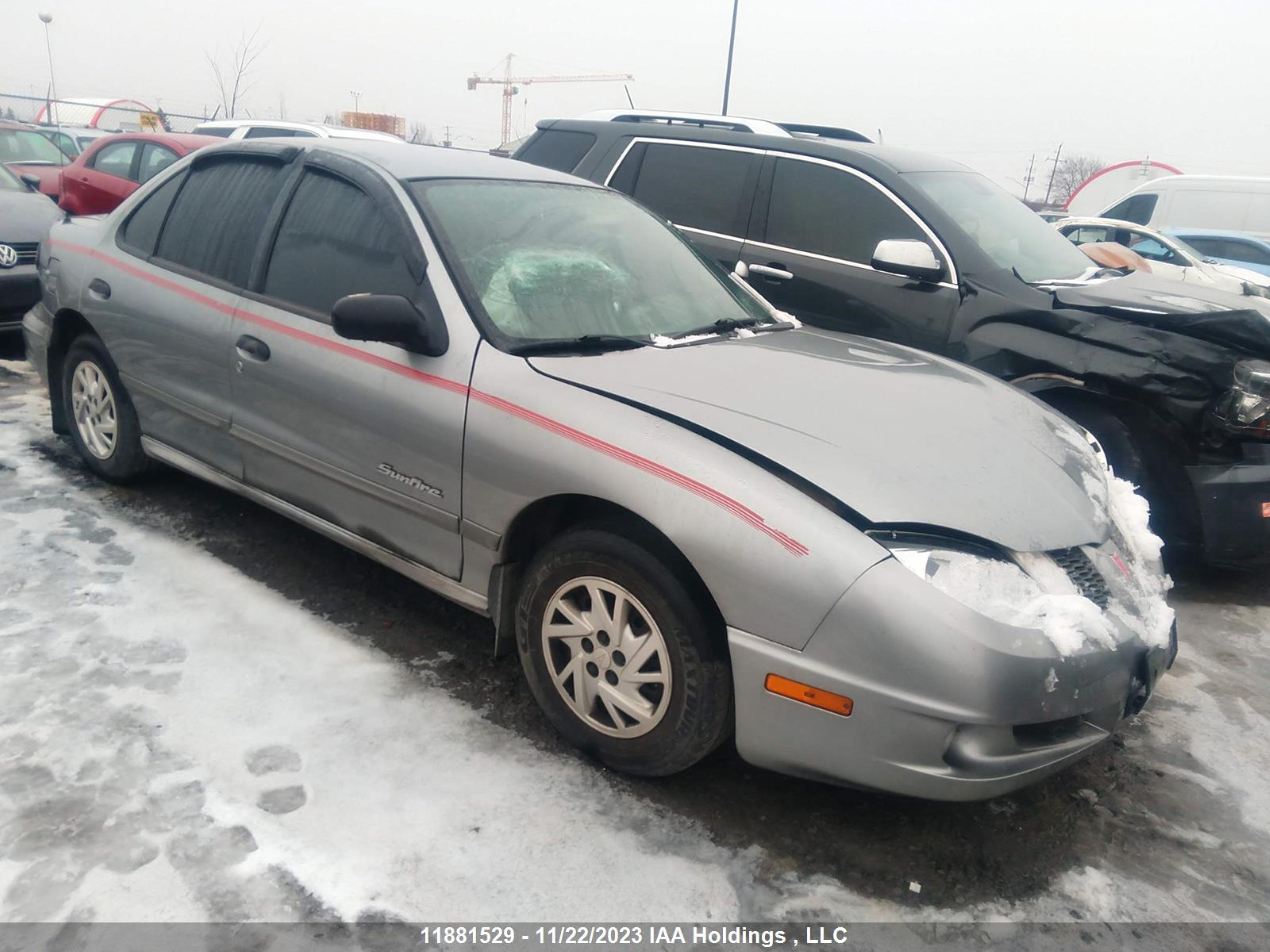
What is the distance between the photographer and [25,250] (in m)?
6.74

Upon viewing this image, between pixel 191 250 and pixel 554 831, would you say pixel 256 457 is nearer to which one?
pixel 191 250

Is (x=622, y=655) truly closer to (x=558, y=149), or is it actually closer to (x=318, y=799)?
(x=318, y=799)

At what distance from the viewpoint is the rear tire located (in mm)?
4262

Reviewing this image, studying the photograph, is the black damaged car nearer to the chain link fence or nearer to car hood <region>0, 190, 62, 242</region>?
car hood <region>0, 190, 62, 242</region>

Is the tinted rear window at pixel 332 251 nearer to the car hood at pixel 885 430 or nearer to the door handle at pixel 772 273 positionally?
the car hood at pixel 885 430

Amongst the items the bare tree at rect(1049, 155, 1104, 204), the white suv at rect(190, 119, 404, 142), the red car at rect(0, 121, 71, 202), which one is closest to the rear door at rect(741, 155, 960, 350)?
the white suv at rect(190, 119, 404, 142)

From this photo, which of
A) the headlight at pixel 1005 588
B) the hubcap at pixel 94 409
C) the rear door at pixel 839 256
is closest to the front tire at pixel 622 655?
the headlight at pixel 1005 588

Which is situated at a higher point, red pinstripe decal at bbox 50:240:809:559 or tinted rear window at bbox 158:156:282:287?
tinted rear window at bbox 158:156:282:287

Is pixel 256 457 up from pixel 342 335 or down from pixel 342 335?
down

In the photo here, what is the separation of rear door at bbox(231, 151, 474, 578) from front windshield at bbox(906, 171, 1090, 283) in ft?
9.75

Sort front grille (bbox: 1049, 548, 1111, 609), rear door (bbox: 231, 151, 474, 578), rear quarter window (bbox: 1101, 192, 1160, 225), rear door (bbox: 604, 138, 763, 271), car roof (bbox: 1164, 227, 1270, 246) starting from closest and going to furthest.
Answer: front grille (bbox: 1049, 548, 1111, 609) → rear door (bbox: 231, 151, 474, 578) → rear door (bbox: 604, 138, 763, 271) → car roof (bbox: 1164, 227, 1270, 246) → rear quarter window (bbox: 1101, 192, 1160, 225)

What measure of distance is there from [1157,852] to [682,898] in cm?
130

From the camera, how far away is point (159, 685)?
298cm

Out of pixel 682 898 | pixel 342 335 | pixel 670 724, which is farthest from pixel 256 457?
pixel 682 898
